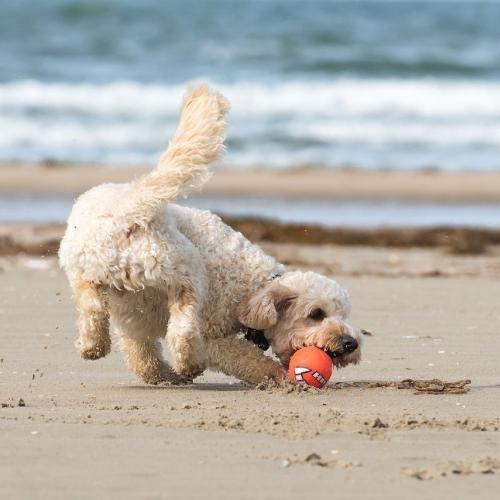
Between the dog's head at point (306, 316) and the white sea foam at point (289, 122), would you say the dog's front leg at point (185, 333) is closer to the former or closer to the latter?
the dog's head at point (306, 316)

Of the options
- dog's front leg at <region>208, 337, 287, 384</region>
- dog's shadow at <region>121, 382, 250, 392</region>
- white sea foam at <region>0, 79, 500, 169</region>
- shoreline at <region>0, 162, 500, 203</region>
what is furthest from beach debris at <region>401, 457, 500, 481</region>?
white sea foam at <region>0, 79, 500, 169</region>

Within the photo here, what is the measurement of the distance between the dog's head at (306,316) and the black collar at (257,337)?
0.14 metres

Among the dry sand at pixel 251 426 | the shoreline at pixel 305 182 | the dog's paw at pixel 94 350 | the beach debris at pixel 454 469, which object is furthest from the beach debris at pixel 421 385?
the shoreline at pixel 305 182

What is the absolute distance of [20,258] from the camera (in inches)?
457

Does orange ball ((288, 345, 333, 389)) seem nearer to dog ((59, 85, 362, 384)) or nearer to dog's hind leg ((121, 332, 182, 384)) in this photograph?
dog ((59, 85, 362, 384))

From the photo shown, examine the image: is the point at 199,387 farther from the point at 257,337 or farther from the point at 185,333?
the point at 185,333

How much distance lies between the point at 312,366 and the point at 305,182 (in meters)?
13.7

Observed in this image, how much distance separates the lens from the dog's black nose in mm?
5977

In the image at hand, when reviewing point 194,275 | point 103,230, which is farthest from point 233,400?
point 103,230

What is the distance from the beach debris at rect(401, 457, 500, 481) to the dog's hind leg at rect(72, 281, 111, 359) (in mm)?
1955

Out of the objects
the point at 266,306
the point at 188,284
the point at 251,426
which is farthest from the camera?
the point at 266,306

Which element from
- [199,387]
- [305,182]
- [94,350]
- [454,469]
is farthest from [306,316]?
[305,182]

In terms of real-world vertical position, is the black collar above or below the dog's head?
below

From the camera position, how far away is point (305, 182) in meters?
19.6
